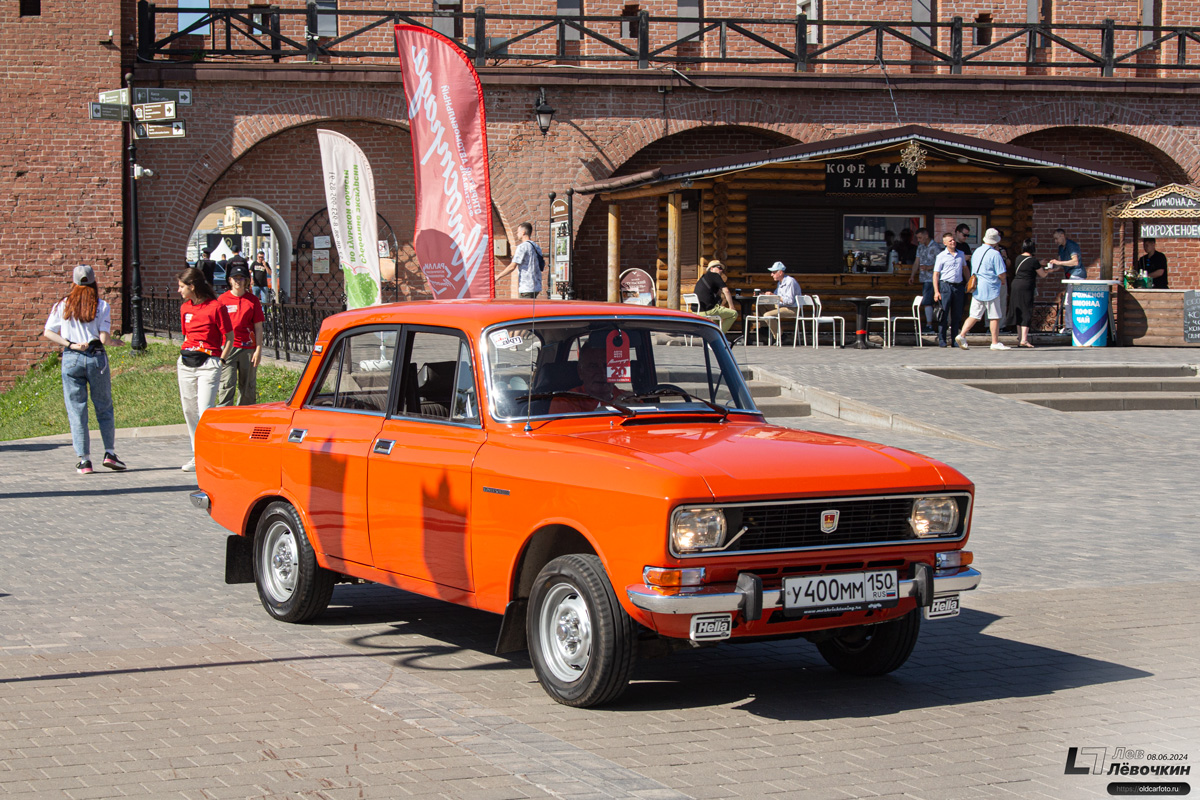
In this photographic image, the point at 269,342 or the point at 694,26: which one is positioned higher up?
the point at 694,26

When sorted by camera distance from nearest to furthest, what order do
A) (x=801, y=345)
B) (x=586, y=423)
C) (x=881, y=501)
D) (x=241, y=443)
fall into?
1. (x=881, y=501)
2. (x=586, y=423)
3. (x=241, y=443)
4. (x=801, y=345)

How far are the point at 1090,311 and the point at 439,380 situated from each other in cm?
2013

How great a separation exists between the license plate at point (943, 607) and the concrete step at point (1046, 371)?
47.4 feet

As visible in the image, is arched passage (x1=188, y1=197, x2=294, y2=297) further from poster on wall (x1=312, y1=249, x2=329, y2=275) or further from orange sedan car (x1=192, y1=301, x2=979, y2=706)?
orange sedan car (x1=192, y1=301, x2=979, y2=706)

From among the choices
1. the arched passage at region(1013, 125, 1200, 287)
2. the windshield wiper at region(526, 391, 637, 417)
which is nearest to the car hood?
the windshield wiper at region(526, 391, 637, 417)

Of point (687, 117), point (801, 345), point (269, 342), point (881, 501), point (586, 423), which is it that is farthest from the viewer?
point (687, 117)

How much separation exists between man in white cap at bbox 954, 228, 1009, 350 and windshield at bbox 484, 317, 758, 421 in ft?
55.8

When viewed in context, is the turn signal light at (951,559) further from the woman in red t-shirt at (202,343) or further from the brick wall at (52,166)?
the brick wall at (52,166)

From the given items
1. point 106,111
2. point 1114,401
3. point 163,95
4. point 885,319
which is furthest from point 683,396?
point 885,319

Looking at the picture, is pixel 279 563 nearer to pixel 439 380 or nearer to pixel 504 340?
pixel 439 380

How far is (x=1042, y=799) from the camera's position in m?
4.50

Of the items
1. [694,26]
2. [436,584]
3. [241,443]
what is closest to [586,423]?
[436,584]

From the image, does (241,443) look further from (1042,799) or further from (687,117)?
(687,117)

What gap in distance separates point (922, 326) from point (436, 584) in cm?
2251
